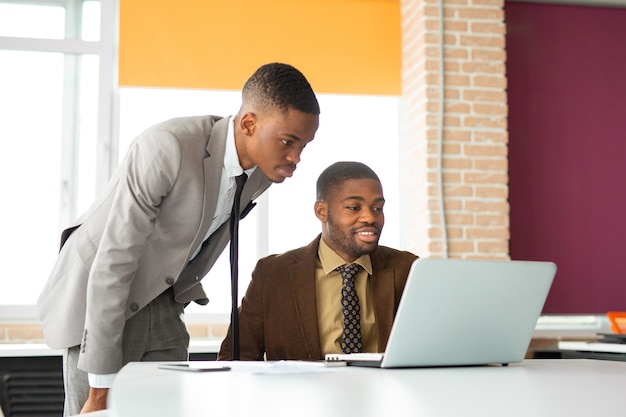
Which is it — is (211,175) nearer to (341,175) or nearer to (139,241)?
(139,241)

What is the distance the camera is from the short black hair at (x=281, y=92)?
200 centimetres

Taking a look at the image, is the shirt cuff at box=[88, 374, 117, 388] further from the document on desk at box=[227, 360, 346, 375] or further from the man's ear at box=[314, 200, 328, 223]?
the man's ear at box=[314, 200, 328, 223]

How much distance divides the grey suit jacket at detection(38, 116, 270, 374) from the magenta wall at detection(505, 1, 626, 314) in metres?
2.95

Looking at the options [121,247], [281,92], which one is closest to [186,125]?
[281,92]

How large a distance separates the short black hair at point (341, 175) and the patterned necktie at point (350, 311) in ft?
0.91

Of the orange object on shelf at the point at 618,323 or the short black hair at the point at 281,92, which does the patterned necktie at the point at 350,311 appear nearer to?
the short black hair at the point at 281,92

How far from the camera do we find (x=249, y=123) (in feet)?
6.66

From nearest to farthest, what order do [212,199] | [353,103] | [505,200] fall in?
1. [212,199]
2. [505,200]
3. [353,103]

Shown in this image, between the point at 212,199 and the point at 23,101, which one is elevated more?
the point at 23,101

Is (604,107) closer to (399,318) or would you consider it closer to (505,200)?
(505,200)

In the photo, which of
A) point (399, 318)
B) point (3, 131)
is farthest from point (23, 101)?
point (399, 318)

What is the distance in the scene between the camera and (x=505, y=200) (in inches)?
173

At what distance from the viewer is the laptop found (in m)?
1.45

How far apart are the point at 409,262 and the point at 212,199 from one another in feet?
2.40
